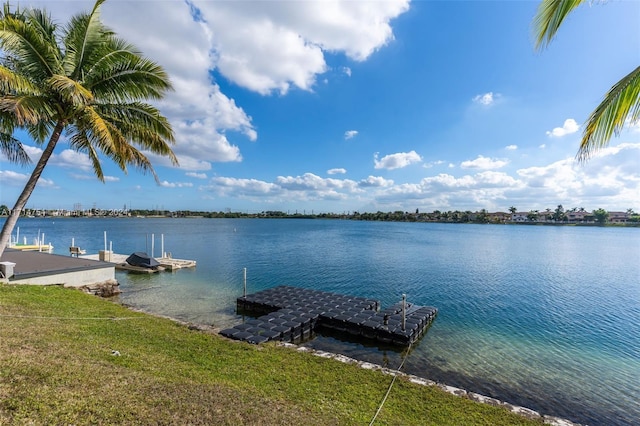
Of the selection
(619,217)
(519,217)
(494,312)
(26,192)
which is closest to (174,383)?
(26,192)

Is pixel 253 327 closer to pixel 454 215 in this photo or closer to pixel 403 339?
pixel 403 339

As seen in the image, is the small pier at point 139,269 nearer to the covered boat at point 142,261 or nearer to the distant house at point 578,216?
the covered boat at point 142,261

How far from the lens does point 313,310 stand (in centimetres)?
1437

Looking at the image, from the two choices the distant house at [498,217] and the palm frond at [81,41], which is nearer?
the palm frond at [81,41]

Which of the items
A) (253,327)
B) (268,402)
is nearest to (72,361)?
(268,402)

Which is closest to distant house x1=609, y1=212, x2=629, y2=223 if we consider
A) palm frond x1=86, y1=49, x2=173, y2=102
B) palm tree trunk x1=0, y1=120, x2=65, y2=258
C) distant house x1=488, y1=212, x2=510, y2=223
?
distant house x1=488, y1=212, x2=510, y2=223

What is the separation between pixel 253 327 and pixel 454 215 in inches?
7375

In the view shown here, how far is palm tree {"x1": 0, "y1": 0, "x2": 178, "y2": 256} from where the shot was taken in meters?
7.54

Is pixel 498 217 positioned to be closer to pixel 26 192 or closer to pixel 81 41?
pixel 81 41

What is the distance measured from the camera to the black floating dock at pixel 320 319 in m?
11.2

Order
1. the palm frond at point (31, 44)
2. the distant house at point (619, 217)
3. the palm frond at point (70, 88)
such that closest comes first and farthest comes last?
the palm frond at point (70, 88), the palm frond at point (31, 44), the distant house at point (619, 217)

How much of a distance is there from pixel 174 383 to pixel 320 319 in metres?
8.77

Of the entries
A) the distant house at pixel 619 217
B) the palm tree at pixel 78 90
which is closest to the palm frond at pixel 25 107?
the palm tree at pixel 78 90

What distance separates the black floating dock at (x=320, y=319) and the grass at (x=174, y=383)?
5.18 ft
